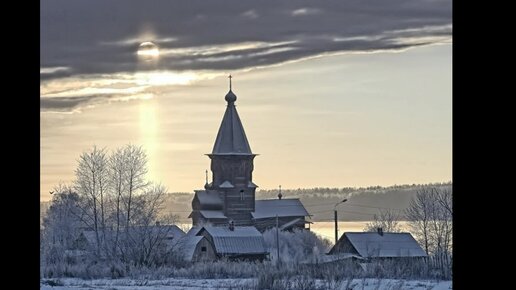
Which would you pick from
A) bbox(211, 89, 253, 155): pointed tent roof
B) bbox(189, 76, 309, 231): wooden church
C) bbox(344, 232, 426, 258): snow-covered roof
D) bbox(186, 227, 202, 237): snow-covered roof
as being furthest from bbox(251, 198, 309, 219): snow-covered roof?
bbox(344, 232, 426, 258): snow-covered roof

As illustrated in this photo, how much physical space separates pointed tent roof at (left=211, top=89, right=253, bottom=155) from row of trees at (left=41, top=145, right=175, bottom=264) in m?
16.2

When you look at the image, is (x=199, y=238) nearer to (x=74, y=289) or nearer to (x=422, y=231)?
(x=422, y=231)

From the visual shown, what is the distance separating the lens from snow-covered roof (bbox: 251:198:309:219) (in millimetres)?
44531

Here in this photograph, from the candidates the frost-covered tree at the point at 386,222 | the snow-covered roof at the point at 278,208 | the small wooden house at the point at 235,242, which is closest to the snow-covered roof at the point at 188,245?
the small wooden house at the point at 235,242

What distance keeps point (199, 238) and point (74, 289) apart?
59.9 feet

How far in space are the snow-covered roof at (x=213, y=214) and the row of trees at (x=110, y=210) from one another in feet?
55.6

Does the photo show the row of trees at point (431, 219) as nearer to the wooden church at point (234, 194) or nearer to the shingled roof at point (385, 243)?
the shingled roof at point (385, 243)

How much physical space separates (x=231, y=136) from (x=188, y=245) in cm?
1561

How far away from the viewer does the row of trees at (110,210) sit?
23.1 metres

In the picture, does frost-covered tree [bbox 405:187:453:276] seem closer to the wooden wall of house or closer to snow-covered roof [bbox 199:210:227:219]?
the wooden wall of house

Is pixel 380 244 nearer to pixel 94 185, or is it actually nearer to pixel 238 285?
pixel 94 185

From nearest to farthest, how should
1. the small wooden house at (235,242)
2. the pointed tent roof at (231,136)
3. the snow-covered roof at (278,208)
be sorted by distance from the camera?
1. the small wooden house at (235,242)
2. the pointed tent roof at (231,136)
3. the snow-covered roof at (278,208)
